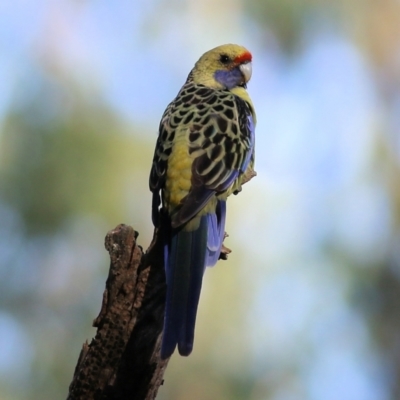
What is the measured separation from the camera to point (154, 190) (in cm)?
352

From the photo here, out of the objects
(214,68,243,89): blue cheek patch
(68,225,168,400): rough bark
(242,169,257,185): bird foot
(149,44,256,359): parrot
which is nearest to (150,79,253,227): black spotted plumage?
(149,44,256,359): parrot

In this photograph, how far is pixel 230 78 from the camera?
14.6 feet

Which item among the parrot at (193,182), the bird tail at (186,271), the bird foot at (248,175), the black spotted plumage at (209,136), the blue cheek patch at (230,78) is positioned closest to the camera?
the bird tail at (186,271)

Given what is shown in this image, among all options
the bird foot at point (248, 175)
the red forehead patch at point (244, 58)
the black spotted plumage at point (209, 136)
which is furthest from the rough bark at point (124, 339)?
the red forehead patch at point (244, 58)

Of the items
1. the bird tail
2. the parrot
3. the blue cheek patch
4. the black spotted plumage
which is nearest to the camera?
the bird tail

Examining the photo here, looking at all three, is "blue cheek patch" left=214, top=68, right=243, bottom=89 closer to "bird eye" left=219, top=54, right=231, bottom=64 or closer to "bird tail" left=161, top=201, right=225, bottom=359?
"bird eye" left=219, top=54, right=231, bottom=64

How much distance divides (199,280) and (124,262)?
0.34 meters

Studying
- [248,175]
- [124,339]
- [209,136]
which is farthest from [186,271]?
[248,175]

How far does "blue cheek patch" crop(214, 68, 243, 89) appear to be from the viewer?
14.5 ft

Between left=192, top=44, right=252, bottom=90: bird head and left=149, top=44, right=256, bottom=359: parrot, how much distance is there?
0.25 metres

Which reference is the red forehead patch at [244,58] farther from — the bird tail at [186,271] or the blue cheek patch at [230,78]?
the bird tail at [186,271]

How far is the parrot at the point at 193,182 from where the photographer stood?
3.04 m

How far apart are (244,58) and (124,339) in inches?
85.3

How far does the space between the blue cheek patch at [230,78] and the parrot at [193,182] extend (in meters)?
0.24
